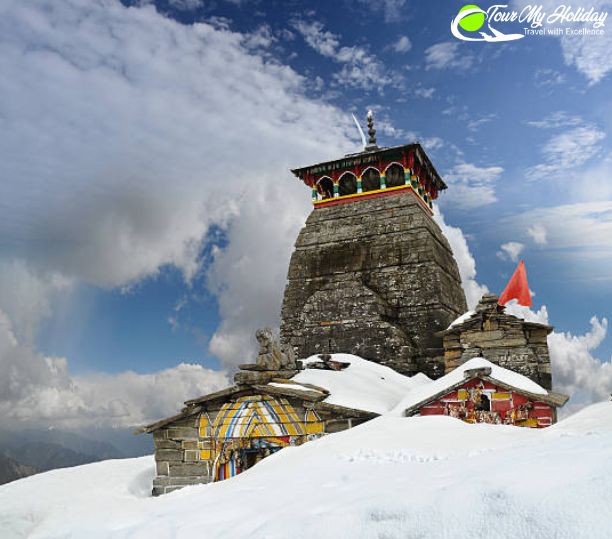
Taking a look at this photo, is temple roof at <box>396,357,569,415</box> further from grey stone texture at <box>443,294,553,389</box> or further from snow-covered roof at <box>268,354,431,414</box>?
grey stone texture at <box>443,294,553,389</box>

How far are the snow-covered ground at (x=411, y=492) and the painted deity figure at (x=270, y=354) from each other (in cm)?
632

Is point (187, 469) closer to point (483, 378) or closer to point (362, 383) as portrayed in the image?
point (362, 383)

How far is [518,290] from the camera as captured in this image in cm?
1764

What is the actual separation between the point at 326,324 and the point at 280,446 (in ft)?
26.1

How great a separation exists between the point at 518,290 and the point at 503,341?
1681mm

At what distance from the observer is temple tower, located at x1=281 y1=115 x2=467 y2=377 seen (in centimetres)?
2064

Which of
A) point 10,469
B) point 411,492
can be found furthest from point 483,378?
point 10,469

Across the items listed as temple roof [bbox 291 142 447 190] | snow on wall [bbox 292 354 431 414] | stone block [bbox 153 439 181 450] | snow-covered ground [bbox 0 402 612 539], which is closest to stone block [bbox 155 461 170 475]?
stone block [bbox 153 439 181 450]

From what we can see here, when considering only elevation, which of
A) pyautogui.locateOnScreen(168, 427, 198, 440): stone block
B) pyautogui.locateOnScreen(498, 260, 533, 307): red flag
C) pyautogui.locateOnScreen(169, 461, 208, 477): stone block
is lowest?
pyautogui.locateOnScreen(169, 461, 208, 477): stone block

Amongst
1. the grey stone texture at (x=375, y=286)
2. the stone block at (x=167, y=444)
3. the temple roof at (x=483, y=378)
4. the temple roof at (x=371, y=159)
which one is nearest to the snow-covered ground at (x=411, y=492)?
the temple roof at (x=483, y=378)

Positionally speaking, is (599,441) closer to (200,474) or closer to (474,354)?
(200,474)

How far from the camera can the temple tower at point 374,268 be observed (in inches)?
813

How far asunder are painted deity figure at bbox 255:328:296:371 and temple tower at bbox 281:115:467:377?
18.2 feet

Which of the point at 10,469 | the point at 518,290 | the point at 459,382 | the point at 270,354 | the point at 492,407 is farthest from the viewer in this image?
the point at 10,469
